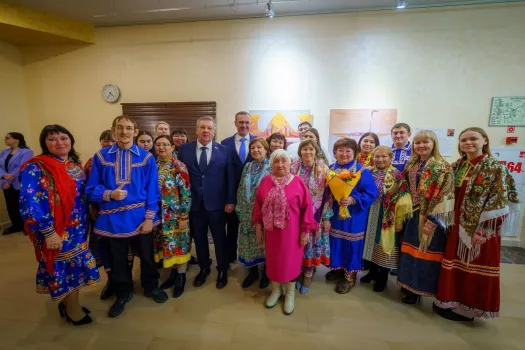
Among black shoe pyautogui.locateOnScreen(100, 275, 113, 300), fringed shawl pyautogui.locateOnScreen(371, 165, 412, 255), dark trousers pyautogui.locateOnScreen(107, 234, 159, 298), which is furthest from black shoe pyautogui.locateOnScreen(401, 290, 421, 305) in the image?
black shoe pyautogui.locateOnScreen(100, 275, 113, 300)

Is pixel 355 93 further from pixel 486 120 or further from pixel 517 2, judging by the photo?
pixel 517 2

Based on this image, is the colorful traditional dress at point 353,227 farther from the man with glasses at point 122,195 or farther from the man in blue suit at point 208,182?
the man with glasses at point 122,195

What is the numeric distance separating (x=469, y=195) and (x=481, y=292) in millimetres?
753

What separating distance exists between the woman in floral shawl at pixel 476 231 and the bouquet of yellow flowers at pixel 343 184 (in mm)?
777

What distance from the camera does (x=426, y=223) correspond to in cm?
188

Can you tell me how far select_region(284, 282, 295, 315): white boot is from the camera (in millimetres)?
1999

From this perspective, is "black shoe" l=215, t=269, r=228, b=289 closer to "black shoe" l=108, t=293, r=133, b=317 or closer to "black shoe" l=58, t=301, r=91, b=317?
"black shoe" l=108, t=293, r=133, b=317

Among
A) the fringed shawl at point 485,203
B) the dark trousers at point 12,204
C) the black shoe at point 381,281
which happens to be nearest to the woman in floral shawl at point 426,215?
the fringed shawl at point 485,203

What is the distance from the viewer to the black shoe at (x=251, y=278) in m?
2.41

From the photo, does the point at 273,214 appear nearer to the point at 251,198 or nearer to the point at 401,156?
the point at 251,198

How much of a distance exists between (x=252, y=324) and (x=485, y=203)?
199 cm

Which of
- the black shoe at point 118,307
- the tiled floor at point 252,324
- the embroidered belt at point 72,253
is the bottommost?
the tiled floor at point 252,324

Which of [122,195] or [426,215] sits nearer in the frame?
[122,195]

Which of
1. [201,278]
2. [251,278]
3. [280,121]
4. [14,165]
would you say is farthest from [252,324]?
[14,165]
